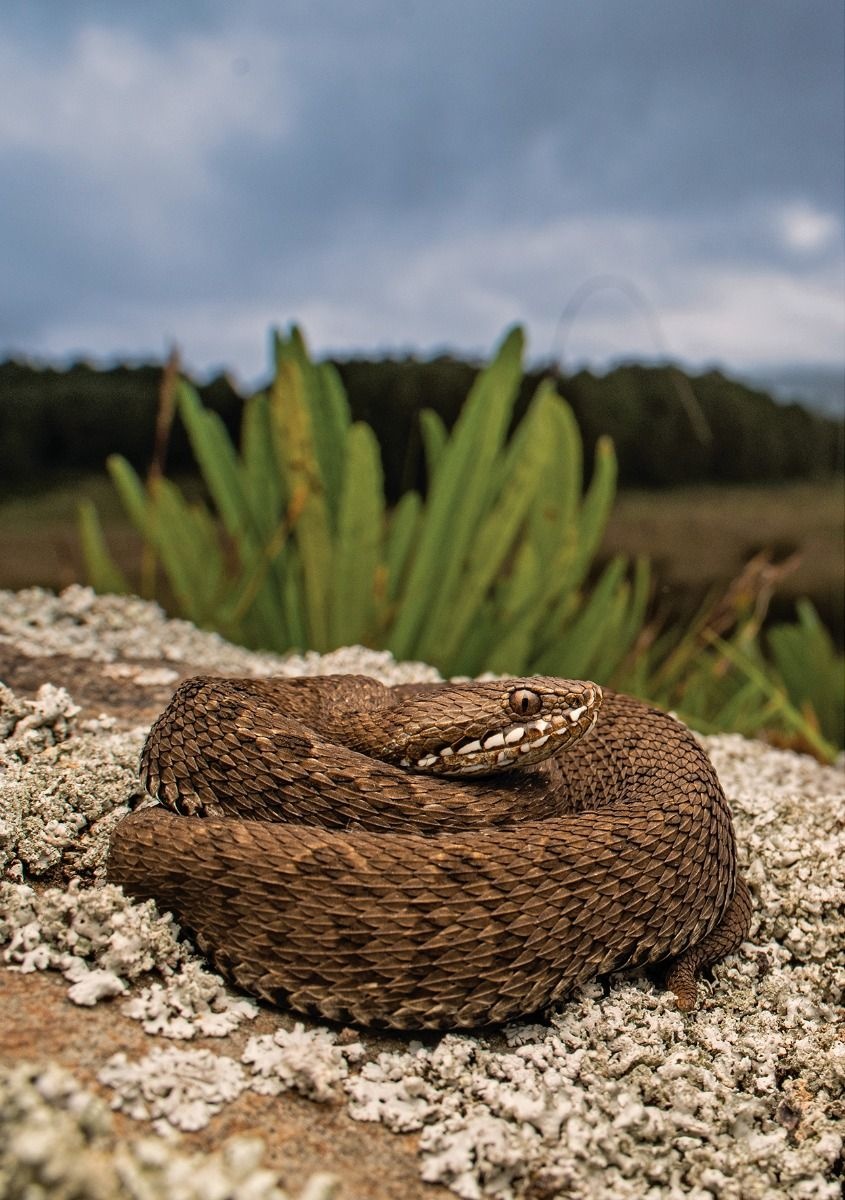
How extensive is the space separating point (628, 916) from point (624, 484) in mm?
6816

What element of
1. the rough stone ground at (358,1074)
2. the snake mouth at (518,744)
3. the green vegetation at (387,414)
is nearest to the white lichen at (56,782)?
the rough stone ground at (358,1074)

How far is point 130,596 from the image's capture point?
546cm

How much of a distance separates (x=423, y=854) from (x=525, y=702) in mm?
420

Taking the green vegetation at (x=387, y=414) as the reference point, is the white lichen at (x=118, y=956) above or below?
below

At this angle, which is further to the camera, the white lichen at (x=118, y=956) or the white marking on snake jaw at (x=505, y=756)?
the white marking on snake jaw at (x=505, y=756)

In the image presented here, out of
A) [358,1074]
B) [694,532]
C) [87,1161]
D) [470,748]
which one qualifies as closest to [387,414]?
[694,532]

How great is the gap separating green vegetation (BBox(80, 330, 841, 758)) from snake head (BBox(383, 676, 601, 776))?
271 centimetres

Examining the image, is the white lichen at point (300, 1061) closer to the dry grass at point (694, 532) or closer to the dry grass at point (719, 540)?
the dry grass at point (694, 532)

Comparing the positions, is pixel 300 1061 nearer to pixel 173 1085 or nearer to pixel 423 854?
pixel 173 1085

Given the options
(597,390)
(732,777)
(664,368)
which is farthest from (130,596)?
(664,368)

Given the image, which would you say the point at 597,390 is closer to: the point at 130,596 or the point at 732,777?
the point at 130,596

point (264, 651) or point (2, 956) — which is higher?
point (2, 956)

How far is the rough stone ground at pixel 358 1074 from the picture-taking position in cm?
158

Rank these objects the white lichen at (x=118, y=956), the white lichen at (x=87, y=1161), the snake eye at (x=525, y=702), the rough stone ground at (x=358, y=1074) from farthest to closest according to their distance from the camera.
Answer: the snake eye at (x=525, y=702), the white lichen at (x=118, y=956), the rough stone ground at (x=358, y=1074), the white lichen at (x=87, y=1161)
